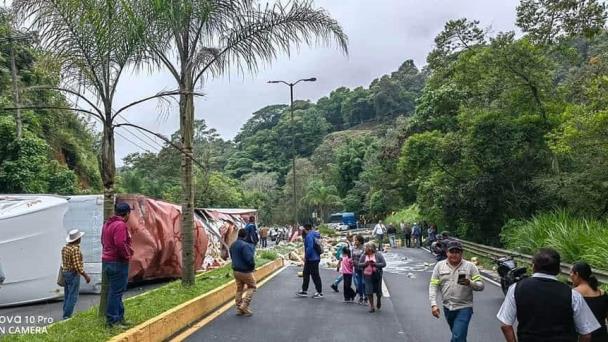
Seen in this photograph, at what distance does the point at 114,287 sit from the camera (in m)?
7.95

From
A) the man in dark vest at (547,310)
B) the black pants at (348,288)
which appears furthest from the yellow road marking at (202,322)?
the man in dark vest at (547,310)

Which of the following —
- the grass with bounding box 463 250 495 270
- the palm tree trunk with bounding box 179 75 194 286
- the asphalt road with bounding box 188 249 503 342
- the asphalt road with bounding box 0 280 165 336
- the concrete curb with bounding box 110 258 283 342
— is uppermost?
the palm tree trunk with bounding box 179 75 194 286

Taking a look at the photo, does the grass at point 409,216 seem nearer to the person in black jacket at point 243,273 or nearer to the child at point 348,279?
the child at point 348,279

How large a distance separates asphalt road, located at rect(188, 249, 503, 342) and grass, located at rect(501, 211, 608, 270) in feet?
7.12

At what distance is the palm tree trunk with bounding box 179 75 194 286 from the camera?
12.3 m

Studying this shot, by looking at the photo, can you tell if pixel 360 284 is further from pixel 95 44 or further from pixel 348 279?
pixel 95 44

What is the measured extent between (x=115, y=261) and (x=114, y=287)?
1.15 feet

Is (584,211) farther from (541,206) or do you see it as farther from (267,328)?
(267,328)

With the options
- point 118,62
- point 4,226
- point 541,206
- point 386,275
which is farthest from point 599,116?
point 4,226

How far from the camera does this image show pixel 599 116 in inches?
618

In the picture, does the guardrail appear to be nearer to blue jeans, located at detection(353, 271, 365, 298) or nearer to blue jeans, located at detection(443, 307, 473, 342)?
blue jeans, located at detection(353, 271, 365, 298)

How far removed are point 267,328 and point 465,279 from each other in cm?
389

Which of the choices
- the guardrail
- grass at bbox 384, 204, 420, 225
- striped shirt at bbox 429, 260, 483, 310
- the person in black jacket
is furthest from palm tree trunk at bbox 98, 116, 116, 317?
grass at bbox 384, 204, 420, 225

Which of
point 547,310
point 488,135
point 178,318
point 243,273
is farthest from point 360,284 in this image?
point 488,135
